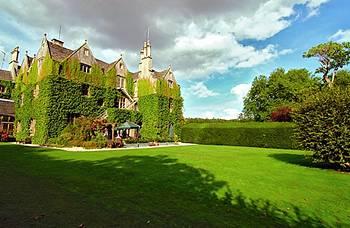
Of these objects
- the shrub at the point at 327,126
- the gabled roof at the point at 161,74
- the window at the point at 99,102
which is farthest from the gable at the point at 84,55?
the shrub at the point at 327,126

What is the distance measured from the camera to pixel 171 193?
6480 mm

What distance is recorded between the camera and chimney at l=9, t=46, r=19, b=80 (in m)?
37.8

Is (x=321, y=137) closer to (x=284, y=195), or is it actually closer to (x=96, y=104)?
(x=284, y=195)

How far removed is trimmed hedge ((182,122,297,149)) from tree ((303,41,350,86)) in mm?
16287

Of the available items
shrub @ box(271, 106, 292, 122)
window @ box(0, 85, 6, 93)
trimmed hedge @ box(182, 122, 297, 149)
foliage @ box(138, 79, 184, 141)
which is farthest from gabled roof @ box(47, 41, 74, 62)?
shrub @ box(271, 106, 292, 122)

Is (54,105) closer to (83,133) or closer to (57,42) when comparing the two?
(83,133)

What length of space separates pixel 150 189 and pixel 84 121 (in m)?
20.6

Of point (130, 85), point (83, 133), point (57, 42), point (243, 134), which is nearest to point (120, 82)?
point (130, 85)

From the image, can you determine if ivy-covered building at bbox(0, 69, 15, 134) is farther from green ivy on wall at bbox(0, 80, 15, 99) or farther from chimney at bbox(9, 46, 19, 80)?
chimney at bbox(9, 46, 19, 80)

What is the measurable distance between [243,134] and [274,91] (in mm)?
21787

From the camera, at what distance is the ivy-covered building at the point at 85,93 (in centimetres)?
2697

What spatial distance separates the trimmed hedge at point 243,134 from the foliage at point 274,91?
576 inches

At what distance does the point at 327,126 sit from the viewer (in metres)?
11.8

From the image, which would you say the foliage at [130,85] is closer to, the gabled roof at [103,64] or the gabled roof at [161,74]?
the gabled roof at [103,64]
